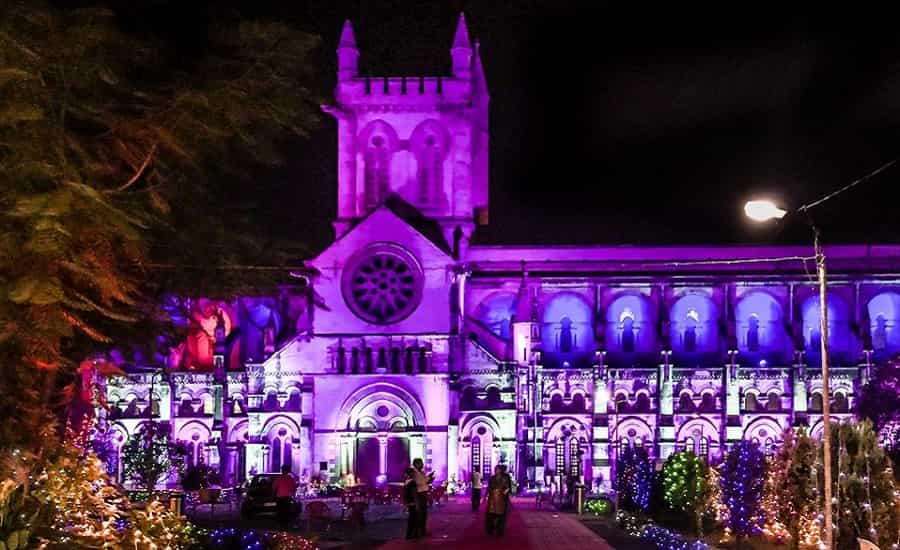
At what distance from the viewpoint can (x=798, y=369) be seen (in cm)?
8081

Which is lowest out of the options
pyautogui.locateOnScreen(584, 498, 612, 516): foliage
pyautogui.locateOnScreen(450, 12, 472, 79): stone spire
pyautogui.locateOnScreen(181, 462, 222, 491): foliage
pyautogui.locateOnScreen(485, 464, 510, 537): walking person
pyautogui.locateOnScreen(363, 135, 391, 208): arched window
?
pyautogui.locateOnScreen(584, 498, 612, 516): foliage

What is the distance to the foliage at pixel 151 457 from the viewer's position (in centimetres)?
5775

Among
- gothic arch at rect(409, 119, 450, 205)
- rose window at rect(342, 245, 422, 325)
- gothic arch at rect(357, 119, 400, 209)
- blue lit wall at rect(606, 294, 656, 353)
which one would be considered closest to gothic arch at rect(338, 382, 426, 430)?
rose window at rect(342, 245, 422, 325)

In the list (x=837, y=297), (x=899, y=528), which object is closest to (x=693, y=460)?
(x=899, y=528)

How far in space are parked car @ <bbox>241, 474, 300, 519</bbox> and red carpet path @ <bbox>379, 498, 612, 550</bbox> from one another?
5.60m

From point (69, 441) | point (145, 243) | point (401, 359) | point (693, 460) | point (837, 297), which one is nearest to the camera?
point (145, 243)

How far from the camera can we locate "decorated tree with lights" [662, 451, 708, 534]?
1607 inches

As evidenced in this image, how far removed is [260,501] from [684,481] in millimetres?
15138

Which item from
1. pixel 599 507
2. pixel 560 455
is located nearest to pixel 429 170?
pixel 560 455

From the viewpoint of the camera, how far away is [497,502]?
35.8 m

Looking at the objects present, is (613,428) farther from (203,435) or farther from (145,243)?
(145,243)

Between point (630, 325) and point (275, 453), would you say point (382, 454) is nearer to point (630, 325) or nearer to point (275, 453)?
point (275, 453)

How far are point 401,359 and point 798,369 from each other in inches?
910

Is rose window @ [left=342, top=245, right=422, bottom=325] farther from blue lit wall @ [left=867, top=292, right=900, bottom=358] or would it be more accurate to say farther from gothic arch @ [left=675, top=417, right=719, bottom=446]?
blue lit wall @ [left=867, top=292, right=900, bottom=358]
